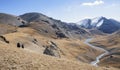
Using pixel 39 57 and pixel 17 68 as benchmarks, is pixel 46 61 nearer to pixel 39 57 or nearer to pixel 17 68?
pixel 39 57

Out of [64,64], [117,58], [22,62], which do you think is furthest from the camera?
[117,58]

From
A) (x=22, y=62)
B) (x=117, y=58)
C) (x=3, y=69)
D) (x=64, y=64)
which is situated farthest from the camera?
(x=117, y=58)

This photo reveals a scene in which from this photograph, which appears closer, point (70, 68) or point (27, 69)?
point (27, 69)

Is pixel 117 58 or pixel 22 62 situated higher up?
pixel 22 62

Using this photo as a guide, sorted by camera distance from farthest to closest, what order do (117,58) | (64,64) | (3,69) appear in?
(117,58) → (64,64) → (3,69)

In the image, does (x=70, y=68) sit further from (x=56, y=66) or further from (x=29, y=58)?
(x=29, y=58)

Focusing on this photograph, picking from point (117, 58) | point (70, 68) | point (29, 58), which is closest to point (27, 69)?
point (29, 58)

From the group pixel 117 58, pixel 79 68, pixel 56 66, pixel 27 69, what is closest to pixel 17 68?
pixel 27 69

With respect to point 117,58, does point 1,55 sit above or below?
above

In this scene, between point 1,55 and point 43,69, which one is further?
point 1,55
